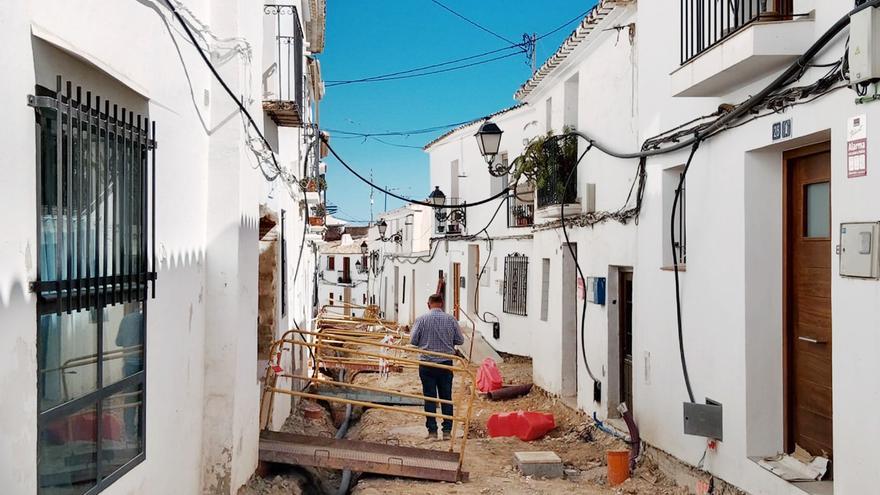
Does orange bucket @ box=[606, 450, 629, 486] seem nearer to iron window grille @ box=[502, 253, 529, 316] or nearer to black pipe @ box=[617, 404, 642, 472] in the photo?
black pipe @ box=[617, 404, 642, 472]

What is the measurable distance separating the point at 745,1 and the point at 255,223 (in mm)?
4444

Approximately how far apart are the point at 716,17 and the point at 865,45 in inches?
83.1

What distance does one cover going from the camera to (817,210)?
545 cm

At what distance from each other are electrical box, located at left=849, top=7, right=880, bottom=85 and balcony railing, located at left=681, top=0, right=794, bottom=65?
41.6 inches

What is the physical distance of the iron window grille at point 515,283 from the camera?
16.8 meters

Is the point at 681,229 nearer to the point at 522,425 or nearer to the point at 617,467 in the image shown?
the point at 617,467

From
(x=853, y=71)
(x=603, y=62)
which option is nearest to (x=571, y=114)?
(x=603, y=62)

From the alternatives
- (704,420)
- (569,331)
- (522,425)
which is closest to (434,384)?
(522,425)

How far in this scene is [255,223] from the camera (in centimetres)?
655

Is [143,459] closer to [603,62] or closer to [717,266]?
[717,266]

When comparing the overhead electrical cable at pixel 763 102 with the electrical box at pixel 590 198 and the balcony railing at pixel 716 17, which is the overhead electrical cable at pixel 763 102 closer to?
the balcony railing at pixel 716 17

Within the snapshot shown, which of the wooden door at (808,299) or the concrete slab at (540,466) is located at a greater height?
the wooden door at (808,299)

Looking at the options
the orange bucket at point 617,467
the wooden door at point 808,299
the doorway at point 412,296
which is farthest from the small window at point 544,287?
the doorway at point 412,296

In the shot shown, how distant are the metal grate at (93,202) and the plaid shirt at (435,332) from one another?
16.4 feet
